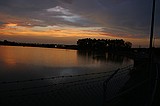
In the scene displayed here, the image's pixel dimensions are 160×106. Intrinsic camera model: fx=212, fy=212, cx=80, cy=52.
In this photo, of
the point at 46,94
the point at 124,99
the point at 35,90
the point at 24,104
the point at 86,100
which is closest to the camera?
the point at 124,99

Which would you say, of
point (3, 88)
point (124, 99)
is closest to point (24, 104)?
point (3, 88)

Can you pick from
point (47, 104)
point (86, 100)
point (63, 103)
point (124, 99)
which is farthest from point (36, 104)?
point (124, 99)

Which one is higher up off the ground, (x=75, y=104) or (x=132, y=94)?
(x=132, y=94)

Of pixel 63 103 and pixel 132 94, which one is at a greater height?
pixel 132 94

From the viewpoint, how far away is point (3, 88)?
22578 millimetres

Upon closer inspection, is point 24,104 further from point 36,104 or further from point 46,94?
point 46,94

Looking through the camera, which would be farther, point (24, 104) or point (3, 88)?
point (3, 88)

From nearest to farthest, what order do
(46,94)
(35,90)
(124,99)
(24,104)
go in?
1. (124,99)
2. (24,104)
3. (46,94)
4. (35,90)

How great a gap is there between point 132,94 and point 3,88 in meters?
14.7

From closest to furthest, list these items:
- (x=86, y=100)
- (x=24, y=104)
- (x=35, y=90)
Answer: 1. (x=24, y=104)
2. (x=86, y=100)
3. (x=35, y=90)

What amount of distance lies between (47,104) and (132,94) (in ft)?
23.4

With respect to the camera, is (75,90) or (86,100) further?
(75,90)

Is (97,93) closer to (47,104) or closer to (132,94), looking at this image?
(47,104)

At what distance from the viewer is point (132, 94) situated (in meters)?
13.4
